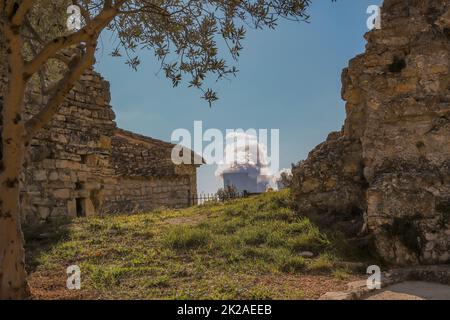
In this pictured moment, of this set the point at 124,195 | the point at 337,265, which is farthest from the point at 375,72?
the point at 124,195

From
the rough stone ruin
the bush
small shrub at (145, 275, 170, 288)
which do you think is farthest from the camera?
the rough stone ruin

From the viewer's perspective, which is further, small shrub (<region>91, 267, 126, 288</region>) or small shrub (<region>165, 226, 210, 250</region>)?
small shrub (<region>165, 226, 210, 250</region>)

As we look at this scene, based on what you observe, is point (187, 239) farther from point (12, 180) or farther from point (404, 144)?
point (404, 144)

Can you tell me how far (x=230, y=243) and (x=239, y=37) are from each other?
3.31 metres

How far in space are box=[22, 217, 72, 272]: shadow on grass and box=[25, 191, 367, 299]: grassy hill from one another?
0.7 inches

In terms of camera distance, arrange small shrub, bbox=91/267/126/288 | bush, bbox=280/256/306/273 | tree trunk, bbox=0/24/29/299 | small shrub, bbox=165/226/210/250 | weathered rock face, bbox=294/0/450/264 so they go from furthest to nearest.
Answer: small shrub, bbox=165/226/210/250 → weathered rock face, bbox=294/0/450/264 → bush, bbox=280/256/306/273 → small shrub, bbox=91/267/126/288 → tree trunk, bbox=0/24/29/299

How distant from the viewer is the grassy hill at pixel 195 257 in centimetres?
544

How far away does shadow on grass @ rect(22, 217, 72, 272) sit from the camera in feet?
23.9

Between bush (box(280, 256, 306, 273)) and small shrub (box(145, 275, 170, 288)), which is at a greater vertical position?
bush (box(280, 256, 306, 273))

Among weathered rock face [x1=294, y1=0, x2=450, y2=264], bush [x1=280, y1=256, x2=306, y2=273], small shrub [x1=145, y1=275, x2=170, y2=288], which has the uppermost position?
weathered rock face [x1=294, y1=0, x2=450, y2=264]

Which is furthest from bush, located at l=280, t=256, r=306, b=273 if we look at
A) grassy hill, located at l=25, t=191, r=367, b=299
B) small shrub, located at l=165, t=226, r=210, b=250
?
small shrub, located at l=165, t=226, r=210, b=250

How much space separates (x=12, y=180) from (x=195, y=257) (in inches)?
116

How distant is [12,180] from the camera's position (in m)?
5.01

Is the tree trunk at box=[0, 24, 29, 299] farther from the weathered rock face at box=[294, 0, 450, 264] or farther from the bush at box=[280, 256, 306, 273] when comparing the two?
the weathered rock face at box=[294, 0, 450, 264]
